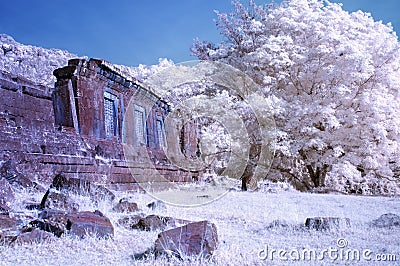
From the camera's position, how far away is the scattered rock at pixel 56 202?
4387 mm

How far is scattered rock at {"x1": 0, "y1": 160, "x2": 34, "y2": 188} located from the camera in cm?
530

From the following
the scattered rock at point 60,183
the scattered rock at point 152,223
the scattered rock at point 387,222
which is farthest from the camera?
the scattered rock at point 60,183

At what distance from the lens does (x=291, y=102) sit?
15.8 meters

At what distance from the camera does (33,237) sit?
3301 mm

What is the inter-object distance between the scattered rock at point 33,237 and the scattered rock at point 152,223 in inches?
42.3

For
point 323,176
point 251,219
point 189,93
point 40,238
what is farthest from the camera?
point 189,93

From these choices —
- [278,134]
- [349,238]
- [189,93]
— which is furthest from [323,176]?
[349,238]

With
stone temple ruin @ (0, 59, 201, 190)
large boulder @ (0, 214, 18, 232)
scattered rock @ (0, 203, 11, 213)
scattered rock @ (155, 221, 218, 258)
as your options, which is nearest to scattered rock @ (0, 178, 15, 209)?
scattered rock @ (0, 203, 11, 213)

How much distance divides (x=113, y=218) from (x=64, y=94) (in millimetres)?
5002

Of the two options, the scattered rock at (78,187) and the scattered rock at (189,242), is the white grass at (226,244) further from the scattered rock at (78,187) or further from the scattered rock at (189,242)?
the scattered rock at (78,187)

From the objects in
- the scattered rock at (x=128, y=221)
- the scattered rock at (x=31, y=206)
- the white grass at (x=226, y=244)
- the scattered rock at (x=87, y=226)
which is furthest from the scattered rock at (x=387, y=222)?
the scattered rock at (x=31, y=206)

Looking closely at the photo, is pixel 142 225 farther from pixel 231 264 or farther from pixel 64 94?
pixel 64 94

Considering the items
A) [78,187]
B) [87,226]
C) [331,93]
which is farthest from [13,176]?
[331,93]

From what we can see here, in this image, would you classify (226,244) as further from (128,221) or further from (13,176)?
(13,176)
